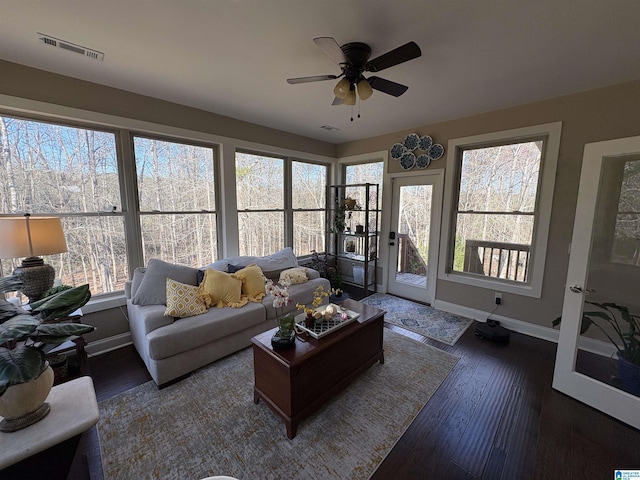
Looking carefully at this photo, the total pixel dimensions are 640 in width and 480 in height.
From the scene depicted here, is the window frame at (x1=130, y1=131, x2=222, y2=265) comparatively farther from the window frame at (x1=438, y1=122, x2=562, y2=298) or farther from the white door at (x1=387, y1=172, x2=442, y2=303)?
the window frame at (x1=438, y1=122, x2=562, y2=298)

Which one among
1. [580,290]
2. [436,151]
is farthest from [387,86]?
[580,290]

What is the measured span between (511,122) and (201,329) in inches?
159

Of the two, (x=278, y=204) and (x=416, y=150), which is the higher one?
(x=416, y=150)

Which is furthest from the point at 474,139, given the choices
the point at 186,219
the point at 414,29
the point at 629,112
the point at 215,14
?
the point at 186,219

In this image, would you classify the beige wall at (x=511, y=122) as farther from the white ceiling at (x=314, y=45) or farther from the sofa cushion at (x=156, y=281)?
the sofa cushion at (x=156, y=281)

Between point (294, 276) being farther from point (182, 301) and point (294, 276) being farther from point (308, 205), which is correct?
point (308, 205)

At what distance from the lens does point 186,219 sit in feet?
10.6

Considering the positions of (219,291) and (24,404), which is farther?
(219,291)

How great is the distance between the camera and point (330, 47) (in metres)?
1.56

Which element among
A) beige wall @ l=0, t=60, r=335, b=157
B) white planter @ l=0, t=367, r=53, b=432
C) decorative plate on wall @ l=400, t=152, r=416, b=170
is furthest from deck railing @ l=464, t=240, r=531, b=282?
white planter @ l=0, t=367, r=53, b=432

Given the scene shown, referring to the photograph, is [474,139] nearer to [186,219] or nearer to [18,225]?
[186,219]

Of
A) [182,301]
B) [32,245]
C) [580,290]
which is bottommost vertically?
[182,301]

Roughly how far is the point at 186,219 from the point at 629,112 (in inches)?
187

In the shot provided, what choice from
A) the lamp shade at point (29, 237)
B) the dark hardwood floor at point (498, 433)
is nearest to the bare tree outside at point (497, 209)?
the dark hardwood floor at point (498, 433)
